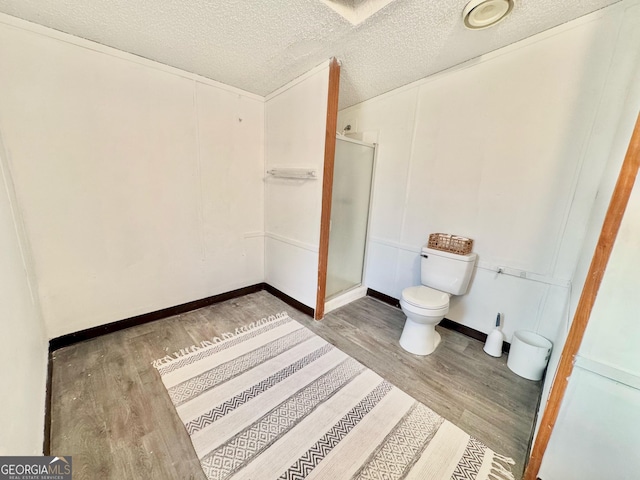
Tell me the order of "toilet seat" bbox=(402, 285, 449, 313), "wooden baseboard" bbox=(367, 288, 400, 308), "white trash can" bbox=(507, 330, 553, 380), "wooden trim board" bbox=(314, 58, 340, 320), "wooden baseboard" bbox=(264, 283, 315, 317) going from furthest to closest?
"wooden baseboard" bbox=(367, 288, 400, 308) → "wooden baseboard" bbox=(264, 283, 315, 317) → "wooden trim board" bbox=(314, 58, 340, 320) → "toilet seat" bbox=(402, 285, 449, 313) → "white trash can" bbox=(507, 330, 553, 380)

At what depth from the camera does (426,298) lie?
1.74 meters

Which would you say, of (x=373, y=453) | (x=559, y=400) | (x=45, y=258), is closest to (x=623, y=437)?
(x=559, y=400)

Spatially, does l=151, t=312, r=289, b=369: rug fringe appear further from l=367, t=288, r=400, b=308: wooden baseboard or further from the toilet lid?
the toilet lid

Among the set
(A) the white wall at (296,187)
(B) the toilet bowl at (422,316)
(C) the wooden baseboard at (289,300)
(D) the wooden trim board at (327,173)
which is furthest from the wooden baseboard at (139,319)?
(B) the toilet bowl at (422,316)

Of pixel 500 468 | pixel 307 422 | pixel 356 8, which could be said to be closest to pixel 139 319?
pixel 307 422

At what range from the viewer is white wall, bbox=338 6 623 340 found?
4.61ft

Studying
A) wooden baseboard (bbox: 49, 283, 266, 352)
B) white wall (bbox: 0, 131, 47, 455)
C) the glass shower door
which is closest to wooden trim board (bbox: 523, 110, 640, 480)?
the glass shower door

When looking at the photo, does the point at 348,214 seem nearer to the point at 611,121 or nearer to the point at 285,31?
the point at 285,31

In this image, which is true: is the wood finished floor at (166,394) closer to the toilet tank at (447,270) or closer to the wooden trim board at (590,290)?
the wooden trim board at (590,290)

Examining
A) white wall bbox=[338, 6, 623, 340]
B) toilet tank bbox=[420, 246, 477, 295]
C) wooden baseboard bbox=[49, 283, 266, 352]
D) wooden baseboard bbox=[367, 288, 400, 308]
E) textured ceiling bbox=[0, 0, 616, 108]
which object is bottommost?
wooden baseboard bbox=[49, 283, 266, 352]

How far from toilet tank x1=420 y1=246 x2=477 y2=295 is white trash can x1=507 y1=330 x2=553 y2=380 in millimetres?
468

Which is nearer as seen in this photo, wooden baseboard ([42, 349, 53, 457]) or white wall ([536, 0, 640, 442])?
wooden baseboard ([42, 349, 53, 457])

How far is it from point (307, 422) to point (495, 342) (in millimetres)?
1503

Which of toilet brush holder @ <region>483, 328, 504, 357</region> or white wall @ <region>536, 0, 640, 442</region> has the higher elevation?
white wall @ <region>536, 0, 640, 442</region>
